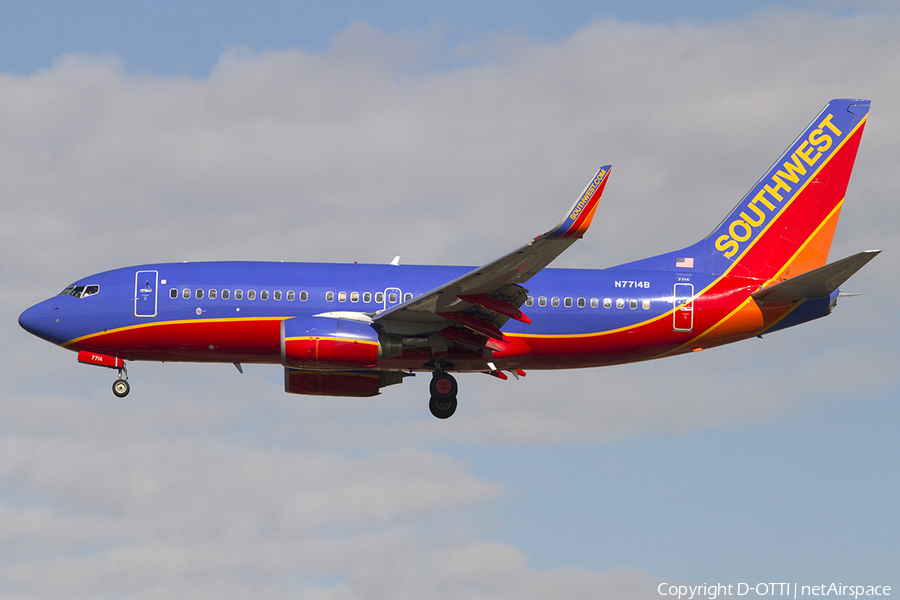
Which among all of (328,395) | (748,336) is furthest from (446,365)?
(748,336)

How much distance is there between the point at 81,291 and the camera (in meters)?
36.8

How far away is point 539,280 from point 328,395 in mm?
8538

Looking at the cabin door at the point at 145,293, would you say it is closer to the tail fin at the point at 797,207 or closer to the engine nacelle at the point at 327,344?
the engine nacelle at the point at 327,344

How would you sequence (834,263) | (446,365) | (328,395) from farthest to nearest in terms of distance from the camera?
(328,395) → (446,365) → (834,263)

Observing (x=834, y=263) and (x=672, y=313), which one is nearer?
(x=834, y=263)

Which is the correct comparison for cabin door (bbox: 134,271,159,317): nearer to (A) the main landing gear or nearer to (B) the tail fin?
(A) the main landing gear

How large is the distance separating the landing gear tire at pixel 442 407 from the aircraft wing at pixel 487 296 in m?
2.09

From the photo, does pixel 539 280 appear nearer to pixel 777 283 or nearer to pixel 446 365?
pixel 446 365

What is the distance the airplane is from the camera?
34875 mm

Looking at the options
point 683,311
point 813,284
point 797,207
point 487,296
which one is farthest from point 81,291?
point 797,207

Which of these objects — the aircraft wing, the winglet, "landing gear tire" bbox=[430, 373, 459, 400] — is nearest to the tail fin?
the aircraft wing

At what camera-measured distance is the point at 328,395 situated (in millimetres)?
39312

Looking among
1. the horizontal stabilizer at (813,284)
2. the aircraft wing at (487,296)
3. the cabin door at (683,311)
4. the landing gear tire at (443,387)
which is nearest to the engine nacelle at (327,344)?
the aircraft wing at (487,296)

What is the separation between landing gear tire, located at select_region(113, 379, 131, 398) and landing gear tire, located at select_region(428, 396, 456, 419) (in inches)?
393
